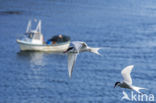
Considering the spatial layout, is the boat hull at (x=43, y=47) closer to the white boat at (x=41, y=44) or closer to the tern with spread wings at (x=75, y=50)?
the white boat at (x=41, y=44)

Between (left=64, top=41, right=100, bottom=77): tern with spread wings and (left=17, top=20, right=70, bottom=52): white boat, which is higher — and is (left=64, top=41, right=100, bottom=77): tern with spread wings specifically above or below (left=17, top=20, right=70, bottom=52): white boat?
below

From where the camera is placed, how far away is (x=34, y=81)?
59.1 metres

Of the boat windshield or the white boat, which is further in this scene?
the boat windshield

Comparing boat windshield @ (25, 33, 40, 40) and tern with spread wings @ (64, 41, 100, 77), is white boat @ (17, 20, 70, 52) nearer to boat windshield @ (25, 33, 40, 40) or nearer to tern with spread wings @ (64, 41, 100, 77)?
boat windshield @ (25, 33, 40, 40)

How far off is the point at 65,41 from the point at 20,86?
63.0 ft

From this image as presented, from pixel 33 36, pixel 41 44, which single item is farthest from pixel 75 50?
pixel 33 36

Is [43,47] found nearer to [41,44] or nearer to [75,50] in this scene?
[41,44]

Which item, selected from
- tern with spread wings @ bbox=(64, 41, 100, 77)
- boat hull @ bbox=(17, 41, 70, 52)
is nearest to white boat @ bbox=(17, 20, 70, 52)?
boat hull @ bbox=(17, 41, 70, 52)

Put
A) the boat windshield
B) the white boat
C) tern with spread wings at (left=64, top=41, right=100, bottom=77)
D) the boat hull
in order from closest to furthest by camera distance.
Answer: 1. tern with spread wings at (left=64, top=41, right=100, bottom=77)
2. the boat hull
3. the white boat
4. the boat windshield

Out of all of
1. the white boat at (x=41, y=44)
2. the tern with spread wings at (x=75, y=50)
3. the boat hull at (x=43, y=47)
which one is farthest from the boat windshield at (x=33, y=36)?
the tern with spread wings at (x=75, y=50)

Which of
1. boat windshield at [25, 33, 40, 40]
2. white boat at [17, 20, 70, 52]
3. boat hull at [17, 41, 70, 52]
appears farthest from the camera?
boat windshield at [25, 33, 40, 40]

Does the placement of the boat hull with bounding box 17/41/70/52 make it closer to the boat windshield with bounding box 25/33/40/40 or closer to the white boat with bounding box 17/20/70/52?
the white boat with bounding box 17/20/70/52

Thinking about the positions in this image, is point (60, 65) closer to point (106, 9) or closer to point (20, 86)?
point (20, 86)

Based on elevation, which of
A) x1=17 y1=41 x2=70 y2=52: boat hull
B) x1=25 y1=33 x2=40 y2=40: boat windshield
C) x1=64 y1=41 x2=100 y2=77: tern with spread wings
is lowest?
x1=64 y1=41 x2=100 y2=77: tern with spread wings
